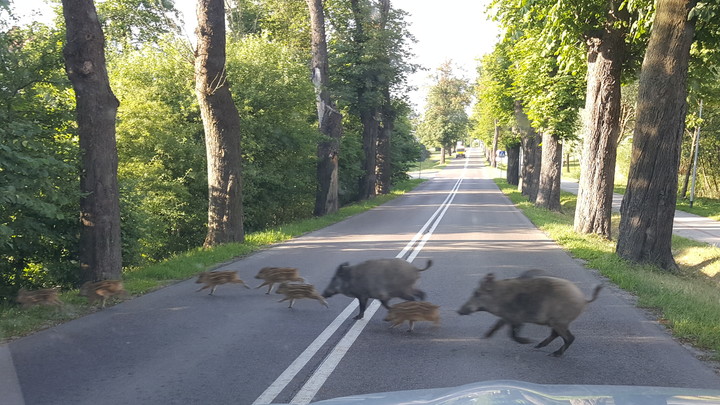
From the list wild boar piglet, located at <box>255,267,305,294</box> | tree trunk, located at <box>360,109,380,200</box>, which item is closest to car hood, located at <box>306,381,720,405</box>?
wild boar piglet, located at <box>255,267,305,294</box>

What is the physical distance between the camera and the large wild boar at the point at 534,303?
19.7 feet

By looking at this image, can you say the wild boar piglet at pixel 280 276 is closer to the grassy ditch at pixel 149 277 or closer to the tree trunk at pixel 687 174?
the grassy ditch at pixel 149 277

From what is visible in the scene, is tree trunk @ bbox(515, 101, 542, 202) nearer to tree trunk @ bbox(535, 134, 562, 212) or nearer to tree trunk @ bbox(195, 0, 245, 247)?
tree trunk @ bbox(535, 134, 562, 212)

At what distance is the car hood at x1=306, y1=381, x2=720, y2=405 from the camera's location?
3.18 m

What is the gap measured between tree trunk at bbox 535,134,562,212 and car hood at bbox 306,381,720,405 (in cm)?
2393

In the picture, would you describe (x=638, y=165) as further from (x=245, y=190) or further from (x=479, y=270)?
(x=245, y=190)

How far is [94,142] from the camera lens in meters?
10.2

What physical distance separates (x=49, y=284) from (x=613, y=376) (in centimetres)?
1047

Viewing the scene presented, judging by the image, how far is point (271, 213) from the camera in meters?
26.1

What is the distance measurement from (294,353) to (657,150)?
10016 mm

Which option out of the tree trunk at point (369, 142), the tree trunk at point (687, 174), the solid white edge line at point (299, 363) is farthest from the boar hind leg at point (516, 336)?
the tree trunk at point (687, 174)

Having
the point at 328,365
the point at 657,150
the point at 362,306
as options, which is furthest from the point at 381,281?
the point at 657,150

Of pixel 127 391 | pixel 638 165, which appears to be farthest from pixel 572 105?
pixel 127 391

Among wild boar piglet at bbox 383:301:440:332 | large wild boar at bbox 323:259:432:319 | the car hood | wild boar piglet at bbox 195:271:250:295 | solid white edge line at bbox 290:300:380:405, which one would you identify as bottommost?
solid white edge line at bbox 290:300:380:405
